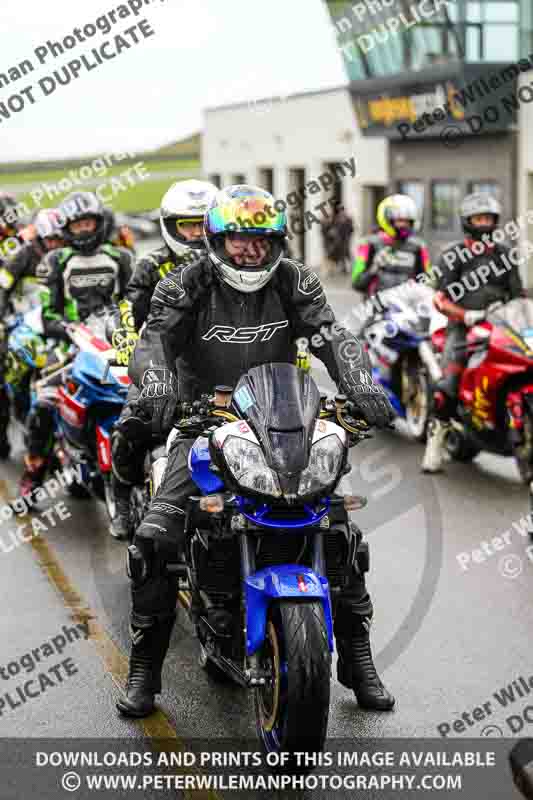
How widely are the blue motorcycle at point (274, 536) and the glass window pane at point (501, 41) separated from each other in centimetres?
2579

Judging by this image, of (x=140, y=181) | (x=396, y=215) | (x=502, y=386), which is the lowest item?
(x=140, y=181)

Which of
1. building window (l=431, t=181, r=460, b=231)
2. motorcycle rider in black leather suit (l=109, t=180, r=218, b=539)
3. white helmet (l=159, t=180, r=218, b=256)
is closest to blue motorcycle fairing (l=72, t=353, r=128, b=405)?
motorcycle rider in black leather suit (l=109, t=180, r=218, b=539)

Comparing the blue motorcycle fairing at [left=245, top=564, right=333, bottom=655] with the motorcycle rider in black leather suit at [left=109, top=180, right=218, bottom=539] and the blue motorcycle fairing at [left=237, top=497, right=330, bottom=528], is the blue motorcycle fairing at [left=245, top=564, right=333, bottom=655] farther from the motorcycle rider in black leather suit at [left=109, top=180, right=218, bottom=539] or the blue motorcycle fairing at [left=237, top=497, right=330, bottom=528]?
the motorcycle rider in black leather suit at [left=109, top=180, right=218, bottom=539]

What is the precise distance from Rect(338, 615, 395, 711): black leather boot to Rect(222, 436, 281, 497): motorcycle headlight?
1.15 metres

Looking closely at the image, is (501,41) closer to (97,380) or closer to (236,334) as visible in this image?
(97,380)

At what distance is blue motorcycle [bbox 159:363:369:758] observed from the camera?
4.78 meters

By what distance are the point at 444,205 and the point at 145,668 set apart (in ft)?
101

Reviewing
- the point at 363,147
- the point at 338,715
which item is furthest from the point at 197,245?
the point at 363,147

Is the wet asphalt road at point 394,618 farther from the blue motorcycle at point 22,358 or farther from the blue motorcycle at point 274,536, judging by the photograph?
the blue motorcycle at point 22,358

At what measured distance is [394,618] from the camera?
7074 millimetres

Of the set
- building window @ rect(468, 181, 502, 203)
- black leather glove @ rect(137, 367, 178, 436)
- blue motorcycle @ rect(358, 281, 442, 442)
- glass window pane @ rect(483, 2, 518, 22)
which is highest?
black leather glove @ rect(137, 367, 178, 436)

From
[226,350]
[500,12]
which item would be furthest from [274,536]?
[500,12]

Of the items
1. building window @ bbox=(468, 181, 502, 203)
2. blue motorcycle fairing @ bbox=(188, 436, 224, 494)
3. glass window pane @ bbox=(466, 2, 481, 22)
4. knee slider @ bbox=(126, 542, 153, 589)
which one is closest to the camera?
blue motorcycle fairing @ bbox=(188, 436, 224, 494)

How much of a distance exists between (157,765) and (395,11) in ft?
93.3
